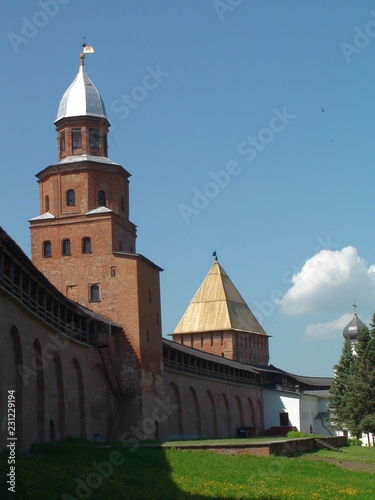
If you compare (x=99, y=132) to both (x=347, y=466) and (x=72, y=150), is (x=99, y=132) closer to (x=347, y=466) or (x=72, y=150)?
(x=72, y=150)

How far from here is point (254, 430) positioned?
57.2 meters

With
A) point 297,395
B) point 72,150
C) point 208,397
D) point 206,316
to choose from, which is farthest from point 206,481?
point 206,316

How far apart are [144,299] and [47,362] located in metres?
10.6

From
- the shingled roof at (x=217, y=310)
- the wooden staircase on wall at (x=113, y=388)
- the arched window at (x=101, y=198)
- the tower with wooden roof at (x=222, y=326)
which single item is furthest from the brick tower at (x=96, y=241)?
the shingled roof at (x=217, y=310)

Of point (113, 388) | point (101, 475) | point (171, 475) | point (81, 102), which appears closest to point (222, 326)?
point (81, 102)

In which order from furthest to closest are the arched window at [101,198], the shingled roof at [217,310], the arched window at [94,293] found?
the shingled roof at [217,310]
the arched window at [101,198]
the arched window at [94,293]

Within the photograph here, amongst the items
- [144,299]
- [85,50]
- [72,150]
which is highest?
[85,50]


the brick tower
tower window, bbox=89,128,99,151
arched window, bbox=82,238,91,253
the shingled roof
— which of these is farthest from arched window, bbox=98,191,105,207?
the shingled roof

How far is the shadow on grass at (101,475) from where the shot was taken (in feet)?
55.6

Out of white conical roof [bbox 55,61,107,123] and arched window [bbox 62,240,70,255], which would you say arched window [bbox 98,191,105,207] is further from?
white conical roof [bbox 55,61,107,123]

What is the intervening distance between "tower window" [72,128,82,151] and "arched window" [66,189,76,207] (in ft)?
7.42

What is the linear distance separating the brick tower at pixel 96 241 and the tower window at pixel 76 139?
0.05m

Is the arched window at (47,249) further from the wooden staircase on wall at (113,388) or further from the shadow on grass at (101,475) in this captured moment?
the shadow on grass at (101,475)

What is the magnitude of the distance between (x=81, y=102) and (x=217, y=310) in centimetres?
3091
